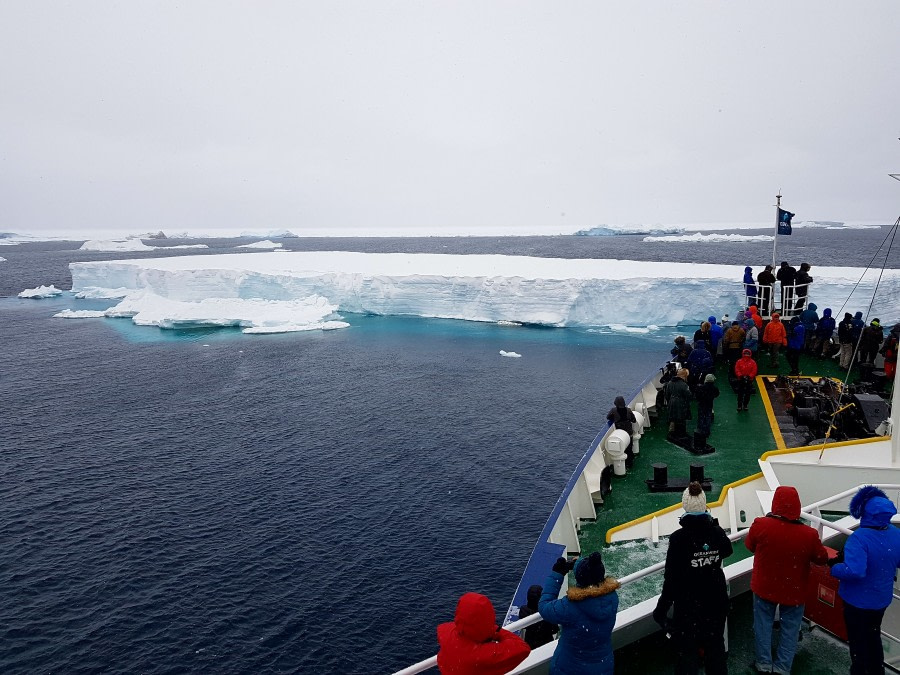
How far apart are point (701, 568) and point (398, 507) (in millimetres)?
9272

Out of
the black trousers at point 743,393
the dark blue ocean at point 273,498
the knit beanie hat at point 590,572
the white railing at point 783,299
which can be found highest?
the white railing at point 783,299

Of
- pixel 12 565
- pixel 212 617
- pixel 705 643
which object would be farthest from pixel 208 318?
pixel 705 643

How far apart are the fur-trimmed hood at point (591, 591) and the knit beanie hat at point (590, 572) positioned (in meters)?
0.02

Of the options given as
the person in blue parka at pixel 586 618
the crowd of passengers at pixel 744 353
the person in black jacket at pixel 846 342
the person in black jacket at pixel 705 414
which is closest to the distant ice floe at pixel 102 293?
the crowd of passengers at pixel 744 353

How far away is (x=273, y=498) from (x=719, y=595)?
34.5 feet

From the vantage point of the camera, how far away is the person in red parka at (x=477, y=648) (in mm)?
2505

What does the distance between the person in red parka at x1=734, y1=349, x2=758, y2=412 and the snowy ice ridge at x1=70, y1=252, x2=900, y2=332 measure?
63.2 ft

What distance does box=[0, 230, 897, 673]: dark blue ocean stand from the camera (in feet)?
27.6

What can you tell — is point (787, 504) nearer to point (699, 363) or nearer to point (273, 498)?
point (699, 363)

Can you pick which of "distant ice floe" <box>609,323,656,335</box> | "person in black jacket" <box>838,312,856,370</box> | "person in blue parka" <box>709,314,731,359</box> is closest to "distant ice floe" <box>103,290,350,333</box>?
"distant ice floe" <box>609,323,656,335</box>

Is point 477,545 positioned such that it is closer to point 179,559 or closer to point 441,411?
point 179,559

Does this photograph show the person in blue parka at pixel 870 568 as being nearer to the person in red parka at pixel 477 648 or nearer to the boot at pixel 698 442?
the person in red parka at pixel 477 648

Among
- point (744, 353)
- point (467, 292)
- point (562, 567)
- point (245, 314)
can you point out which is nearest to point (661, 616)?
point (562, 567)

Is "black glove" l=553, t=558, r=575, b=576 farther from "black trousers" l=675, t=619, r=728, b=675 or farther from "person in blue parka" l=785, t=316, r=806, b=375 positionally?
"person in blue parka" l=785, t=316, r=806, b=375
